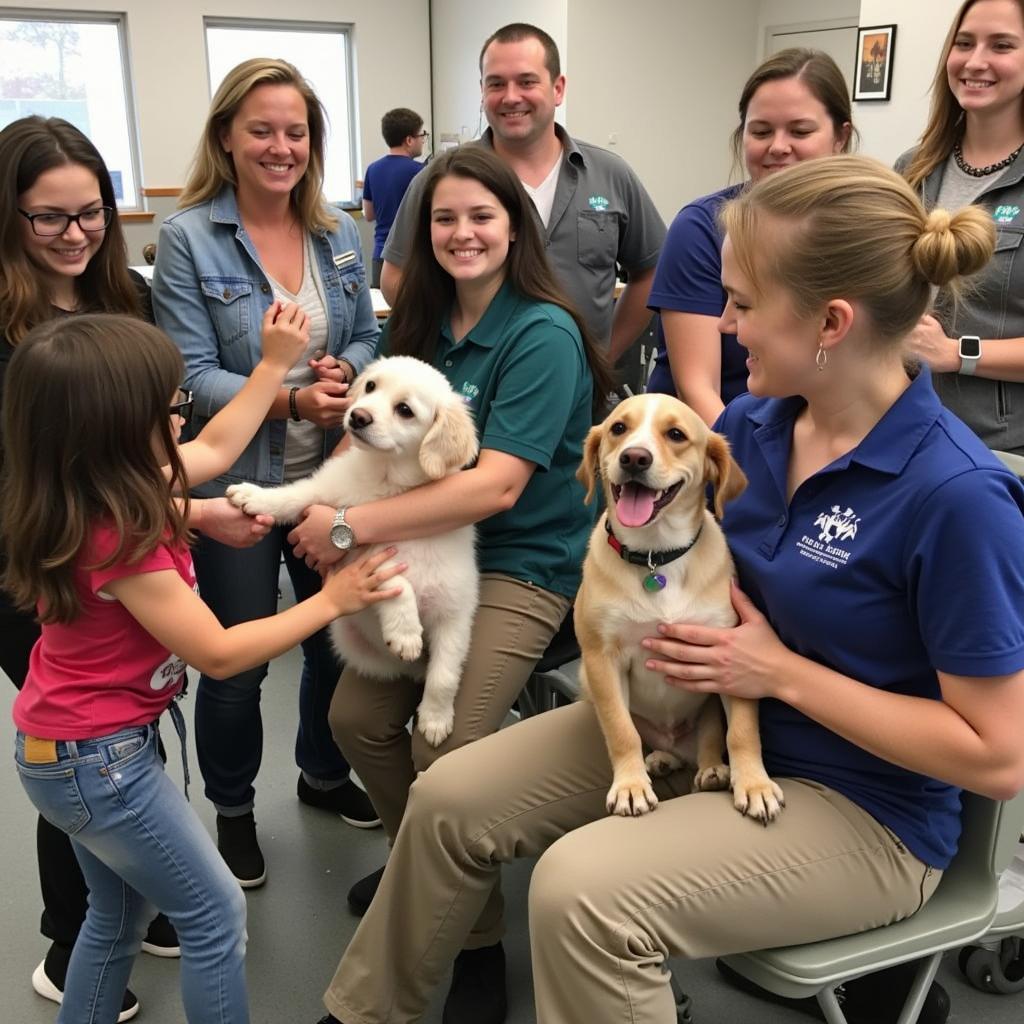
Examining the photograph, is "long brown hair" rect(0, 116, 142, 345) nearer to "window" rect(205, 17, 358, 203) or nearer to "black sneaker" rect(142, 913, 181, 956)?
"black sneaker" rect(142, 913, 181, 956)

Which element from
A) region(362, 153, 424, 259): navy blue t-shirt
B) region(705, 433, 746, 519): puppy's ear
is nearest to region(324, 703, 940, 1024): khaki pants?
region(705, 433, 746, 519): puppy's ear

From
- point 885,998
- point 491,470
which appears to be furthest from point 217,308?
point 885,998

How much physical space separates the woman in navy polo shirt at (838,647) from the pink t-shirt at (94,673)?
644 mm

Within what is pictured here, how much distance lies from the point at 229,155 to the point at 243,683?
1.14m

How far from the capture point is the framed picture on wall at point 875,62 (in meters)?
5.55

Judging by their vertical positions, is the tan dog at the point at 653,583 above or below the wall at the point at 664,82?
below

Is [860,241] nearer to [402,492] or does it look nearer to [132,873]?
[402,492]

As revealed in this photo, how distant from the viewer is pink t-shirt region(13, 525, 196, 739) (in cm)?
141

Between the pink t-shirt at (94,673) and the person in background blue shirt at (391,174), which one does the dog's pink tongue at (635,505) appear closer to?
the pink t-shirt at (94,673)

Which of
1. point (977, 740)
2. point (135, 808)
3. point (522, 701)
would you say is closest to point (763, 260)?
point (977, 740)

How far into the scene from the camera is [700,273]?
2.15m

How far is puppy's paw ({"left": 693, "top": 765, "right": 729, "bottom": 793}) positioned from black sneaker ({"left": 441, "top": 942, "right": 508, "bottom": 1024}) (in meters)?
0.64

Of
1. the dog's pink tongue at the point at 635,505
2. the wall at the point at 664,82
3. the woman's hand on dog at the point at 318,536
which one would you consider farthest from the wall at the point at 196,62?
the dog's pink tongue at the point at 635,505

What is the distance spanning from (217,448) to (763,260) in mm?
1074
